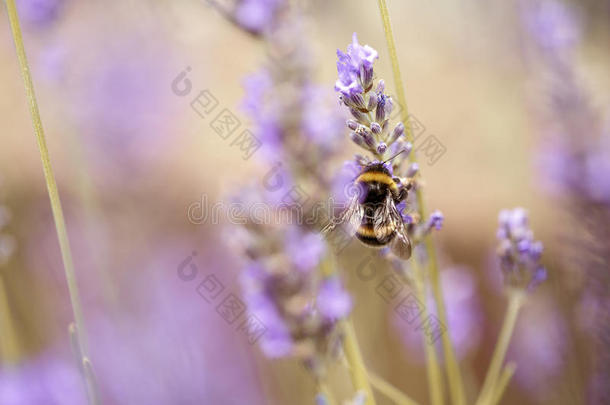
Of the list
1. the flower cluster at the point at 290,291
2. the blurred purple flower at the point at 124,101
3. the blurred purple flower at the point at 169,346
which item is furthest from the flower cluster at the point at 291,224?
the blurred purple flower at the point at 124,101

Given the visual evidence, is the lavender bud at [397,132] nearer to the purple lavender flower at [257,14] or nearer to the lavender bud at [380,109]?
the lavender bud at [380,109]

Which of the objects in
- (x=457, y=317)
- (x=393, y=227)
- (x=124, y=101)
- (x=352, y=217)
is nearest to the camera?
(x=393, y=227)

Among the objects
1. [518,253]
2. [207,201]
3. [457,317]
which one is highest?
[207,201]

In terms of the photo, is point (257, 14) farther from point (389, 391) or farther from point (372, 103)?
point (389, 391)

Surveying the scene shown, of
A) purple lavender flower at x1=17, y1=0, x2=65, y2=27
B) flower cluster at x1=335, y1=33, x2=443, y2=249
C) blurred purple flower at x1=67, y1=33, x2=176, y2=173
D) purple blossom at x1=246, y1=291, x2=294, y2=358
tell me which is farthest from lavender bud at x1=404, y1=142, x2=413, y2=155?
blurred purple flower at x1=67, y1=33, x2=176, y2=173

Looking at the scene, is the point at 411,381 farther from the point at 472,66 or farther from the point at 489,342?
the point at 472,66

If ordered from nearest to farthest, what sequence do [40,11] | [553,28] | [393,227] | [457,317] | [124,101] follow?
1. [393,227]
2. [40,11]
3. [553,28]
4. [457,317]
5. [124,101]

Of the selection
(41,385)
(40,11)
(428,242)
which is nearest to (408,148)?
(428,242)

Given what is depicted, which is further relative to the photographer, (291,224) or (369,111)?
(291,224)
